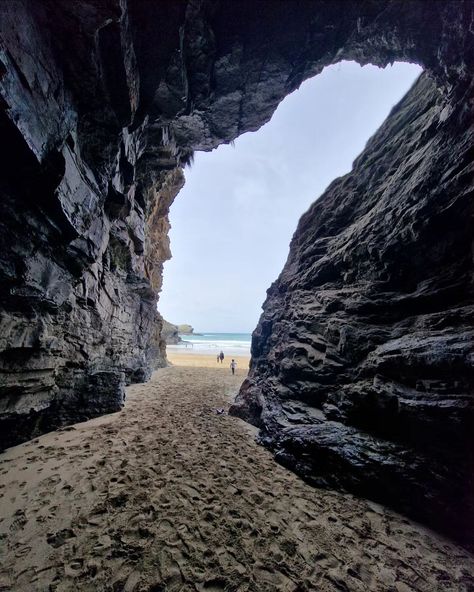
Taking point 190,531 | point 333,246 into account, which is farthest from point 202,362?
point 190,531

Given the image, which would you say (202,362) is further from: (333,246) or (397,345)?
(397,345)

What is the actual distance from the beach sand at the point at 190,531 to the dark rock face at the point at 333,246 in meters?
0.88

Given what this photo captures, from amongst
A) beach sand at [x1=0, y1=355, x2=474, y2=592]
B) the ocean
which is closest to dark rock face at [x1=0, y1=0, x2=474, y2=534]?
beach sand at [x1=0, y1=355, x2=474, y2=592]

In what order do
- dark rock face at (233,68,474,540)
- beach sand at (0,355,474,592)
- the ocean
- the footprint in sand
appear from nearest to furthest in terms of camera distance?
beach sand at (0,355,474,592), the footprint in sand, dark rock face at (233,68,474,540), the ocean

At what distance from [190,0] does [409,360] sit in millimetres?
10879

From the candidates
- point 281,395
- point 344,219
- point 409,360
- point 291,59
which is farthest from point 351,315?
point 291,59

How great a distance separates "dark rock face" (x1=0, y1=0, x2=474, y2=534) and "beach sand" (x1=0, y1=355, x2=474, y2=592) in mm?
881

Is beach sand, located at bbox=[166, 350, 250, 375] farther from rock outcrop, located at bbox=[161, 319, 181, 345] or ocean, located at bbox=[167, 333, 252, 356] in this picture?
rock outcrop, located at bbox=[161, 319, 181, 345]

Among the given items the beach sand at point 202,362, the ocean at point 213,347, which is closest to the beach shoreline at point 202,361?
the beach sand at point 202,362

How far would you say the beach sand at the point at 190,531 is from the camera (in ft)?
10.6

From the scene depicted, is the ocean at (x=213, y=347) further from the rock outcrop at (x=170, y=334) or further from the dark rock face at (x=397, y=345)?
the dark rock face at (x=397, y=345)

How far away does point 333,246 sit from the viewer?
37.8 feet

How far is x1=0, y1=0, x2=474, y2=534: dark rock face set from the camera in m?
4.75

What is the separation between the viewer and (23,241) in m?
5.53
